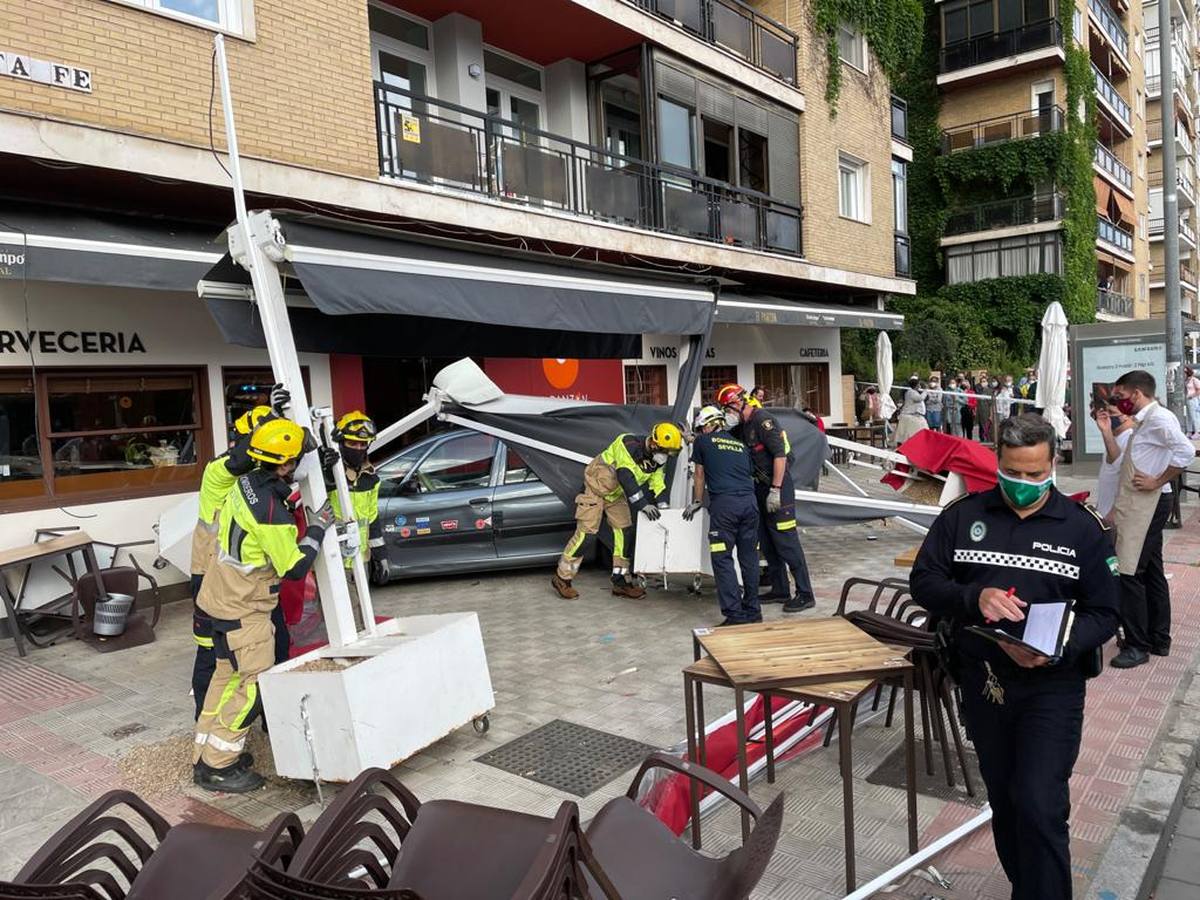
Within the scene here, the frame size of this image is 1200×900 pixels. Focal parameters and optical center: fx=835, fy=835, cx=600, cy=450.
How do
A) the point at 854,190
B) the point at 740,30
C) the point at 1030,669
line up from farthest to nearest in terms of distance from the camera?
the point at 854,190
the point at 740,30
the point at 1030,669

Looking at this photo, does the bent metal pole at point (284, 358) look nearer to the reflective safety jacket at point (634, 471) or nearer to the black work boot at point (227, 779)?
the black work boot at point (227, 779)

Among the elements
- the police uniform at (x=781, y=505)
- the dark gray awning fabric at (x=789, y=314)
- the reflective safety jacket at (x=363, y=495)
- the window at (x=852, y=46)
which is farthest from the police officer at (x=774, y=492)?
the window at (x=852, y=46)

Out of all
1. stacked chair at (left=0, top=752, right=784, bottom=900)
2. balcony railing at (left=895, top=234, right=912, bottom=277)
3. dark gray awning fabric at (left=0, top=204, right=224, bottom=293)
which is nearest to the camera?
stacked chair at (left=0, top=752, right=784, bottom=900)

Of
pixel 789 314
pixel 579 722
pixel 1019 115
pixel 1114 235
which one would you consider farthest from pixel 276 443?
pixel 1114 235

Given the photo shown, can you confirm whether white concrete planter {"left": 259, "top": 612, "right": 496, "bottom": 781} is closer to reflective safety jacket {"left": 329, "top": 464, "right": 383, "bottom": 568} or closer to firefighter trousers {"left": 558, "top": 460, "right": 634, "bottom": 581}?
reflective safety jacket {"left": 329, "top": 464, "right": 383, "bottom": 568}

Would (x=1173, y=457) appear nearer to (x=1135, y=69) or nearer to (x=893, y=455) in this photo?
(x=893, y=455)

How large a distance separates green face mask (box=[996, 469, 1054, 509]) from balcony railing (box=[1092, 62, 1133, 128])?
36.0 metres

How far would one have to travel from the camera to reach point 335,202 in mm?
8672

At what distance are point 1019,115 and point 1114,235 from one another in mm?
8082

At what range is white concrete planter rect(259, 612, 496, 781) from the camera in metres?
3.88

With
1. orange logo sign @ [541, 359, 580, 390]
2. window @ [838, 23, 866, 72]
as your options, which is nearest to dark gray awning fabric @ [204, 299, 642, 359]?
orange logo sign @ [541, 359, 580, 390]

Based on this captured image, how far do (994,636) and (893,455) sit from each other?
20.8 feet

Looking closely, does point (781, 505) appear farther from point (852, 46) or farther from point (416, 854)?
point (852, 46)

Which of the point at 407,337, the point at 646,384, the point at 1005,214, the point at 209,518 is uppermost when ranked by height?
the point at 1005,214
